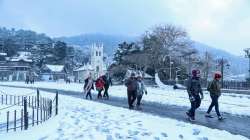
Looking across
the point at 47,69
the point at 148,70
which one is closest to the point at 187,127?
the point at 148,70

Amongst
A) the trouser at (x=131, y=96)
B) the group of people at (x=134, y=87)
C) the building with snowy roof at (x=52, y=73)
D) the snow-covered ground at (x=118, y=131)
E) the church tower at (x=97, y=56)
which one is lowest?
the snow-covered ground at (x=118, y=131)

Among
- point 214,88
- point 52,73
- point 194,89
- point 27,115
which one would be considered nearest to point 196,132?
point 194,89

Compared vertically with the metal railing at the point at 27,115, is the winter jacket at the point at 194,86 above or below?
above

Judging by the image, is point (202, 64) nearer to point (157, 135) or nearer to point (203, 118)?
point (203, 118)

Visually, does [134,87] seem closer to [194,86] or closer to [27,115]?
[194,86]

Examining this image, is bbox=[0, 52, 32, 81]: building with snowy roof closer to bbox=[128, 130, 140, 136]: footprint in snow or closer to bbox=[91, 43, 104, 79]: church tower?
bbox=[91, 43, 104, 79]: church tower

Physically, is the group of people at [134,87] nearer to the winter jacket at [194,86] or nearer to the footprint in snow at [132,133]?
the winter jacket at [194,86]

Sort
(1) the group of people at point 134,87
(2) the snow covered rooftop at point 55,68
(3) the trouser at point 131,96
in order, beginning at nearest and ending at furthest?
(1) the group of people at point 134,87
(3) the trouser at point 131,96
(2) the snow covered rooftop at point 55,68

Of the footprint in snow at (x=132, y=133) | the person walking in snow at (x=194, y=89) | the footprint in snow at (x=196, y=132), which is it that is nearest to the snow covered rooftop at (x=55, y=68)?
the person walking in snow at (x=194, y=89)

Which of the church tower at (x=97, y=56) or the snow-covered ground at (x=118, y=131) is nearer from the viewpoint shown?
the snow-covered ground at (x=118, y=131)

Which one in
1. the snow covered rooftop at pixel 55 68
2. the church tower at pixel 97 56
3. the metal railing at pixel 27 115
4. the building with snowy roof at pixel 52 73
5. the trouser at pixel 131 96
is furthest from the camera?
the church tower at pixel 97 56

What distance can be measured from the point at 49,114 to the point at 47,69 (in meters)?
113

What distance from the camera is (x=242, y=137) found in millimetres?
11898

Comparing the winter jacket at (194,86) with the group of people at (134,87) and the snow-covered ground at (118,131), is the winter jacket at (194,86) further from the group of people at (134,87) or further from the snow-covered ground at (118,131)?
the group of people at (134,87)
